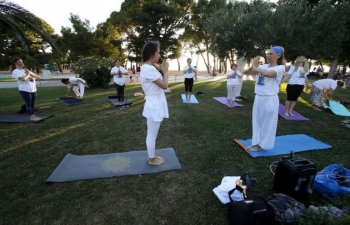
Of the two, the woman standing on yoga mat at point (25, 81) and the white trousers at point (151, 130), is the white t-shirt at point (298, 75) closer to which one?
the white trousers at point (151, 130)

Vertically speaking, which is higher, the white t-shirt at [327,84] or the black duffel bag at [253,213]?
the white t-shirt at [327,84]

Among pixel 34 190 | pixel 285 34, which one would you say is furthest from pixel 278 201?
pixel 285 34

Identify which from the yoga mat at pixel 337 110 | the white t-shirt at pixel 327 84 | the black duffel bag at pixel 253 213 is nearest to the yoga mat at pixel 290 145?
the black duffel bag at pixel 253 213

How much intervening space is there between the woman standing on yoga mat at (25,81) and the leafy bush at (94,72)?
22.9 ft

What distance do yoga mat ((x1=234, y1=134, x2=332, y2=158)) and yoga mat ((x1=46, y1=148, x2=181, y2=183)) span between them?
1.63m

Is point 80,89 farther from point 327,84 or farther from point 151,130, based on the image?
point 327,84

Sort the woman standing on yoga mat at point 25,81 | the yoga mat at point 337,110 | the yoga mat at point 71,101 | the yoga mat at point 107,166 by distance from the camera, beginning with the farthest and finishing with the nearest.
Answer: the yoga mat at point 71,101 < the yoga mat at point 337,110 < the woman standing on yoga mat at point 25,81 < the yoga mat at point 107,166

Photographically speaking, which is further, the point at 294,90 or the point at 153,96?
the point at 294,90

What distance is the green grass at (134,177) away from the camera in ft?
7.68

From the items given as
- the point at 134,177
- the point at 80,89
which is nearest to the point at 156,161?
the point at 134,177

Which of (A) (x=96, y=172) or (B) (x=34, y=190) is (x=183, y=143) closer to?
(A) (x=96, y=172)

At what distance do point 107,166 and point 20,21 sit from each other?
7533 mm

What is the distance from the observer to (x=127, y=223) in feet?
7.18

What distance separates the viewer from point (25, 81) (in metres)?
5.41
